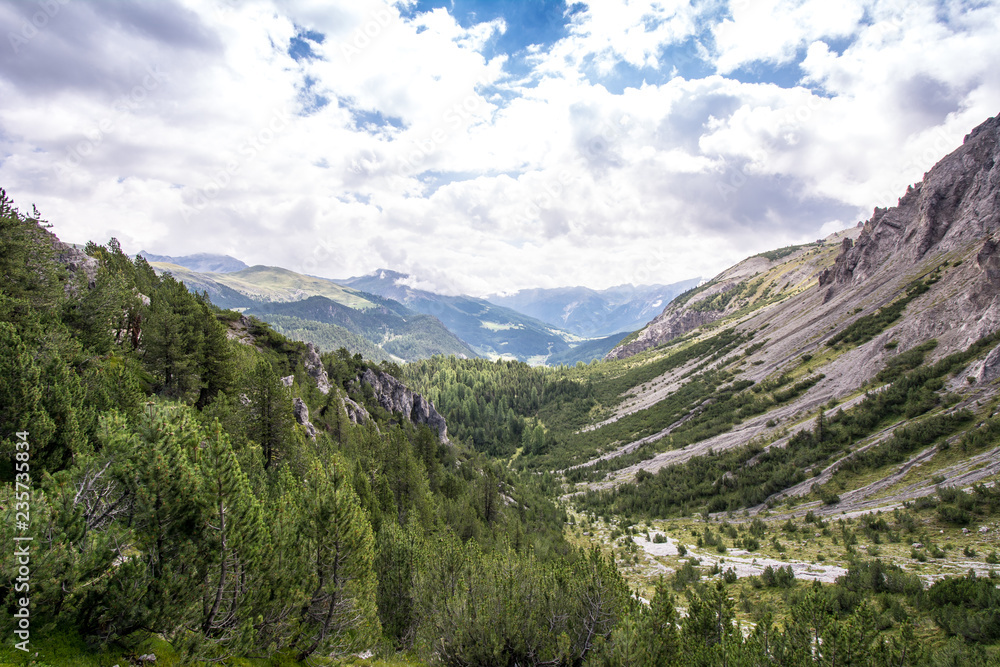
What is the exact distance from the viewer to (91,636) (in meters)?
8.58

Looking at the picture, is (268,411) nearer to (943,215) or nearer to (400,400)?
(400,400)

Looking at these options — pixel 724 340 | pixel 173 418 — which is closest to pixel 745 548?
pixel 173 418

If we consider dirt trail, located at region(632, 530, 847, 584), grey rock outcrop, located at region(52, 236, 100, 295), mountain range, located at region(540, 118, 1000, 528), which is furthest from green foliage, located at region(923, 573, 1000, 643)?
grey rock outcrop, located at region(52, 236, 100, 295)

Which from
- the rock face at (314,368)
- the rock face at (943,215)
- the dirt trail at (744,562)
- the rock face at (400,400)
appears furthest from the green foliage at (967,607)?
the rock face at (400,400)

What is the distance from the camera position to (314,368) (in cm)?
7019

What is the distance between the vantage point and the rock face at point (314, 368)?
67.4 metres

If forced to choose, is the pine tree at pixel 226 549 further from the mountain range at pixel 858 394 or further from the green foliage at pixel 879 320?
the green foliage at pixel 879 320

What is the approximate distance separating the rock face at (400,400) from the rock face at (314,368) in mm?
15665

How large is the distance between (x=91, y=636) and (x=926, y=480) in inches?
2071

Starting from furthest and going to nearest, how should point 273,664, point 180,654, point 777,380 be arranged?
point 777,380 < point 273,664 < point 180,654

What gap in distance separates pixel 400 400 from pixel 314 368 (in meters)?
29.9

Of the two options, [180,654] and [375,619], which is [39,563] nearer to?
[180,654]

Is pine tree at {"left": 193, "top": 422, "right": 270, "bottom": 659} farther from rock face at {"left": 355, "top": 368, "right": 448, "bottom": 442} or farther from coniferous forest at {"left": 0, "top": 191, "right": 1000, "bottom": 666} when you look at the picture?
rock face at {"left": 355, "top": 368, "right": 448, "bottom": 442}

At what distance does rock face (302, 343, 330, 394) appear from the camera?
6744 centimetres
